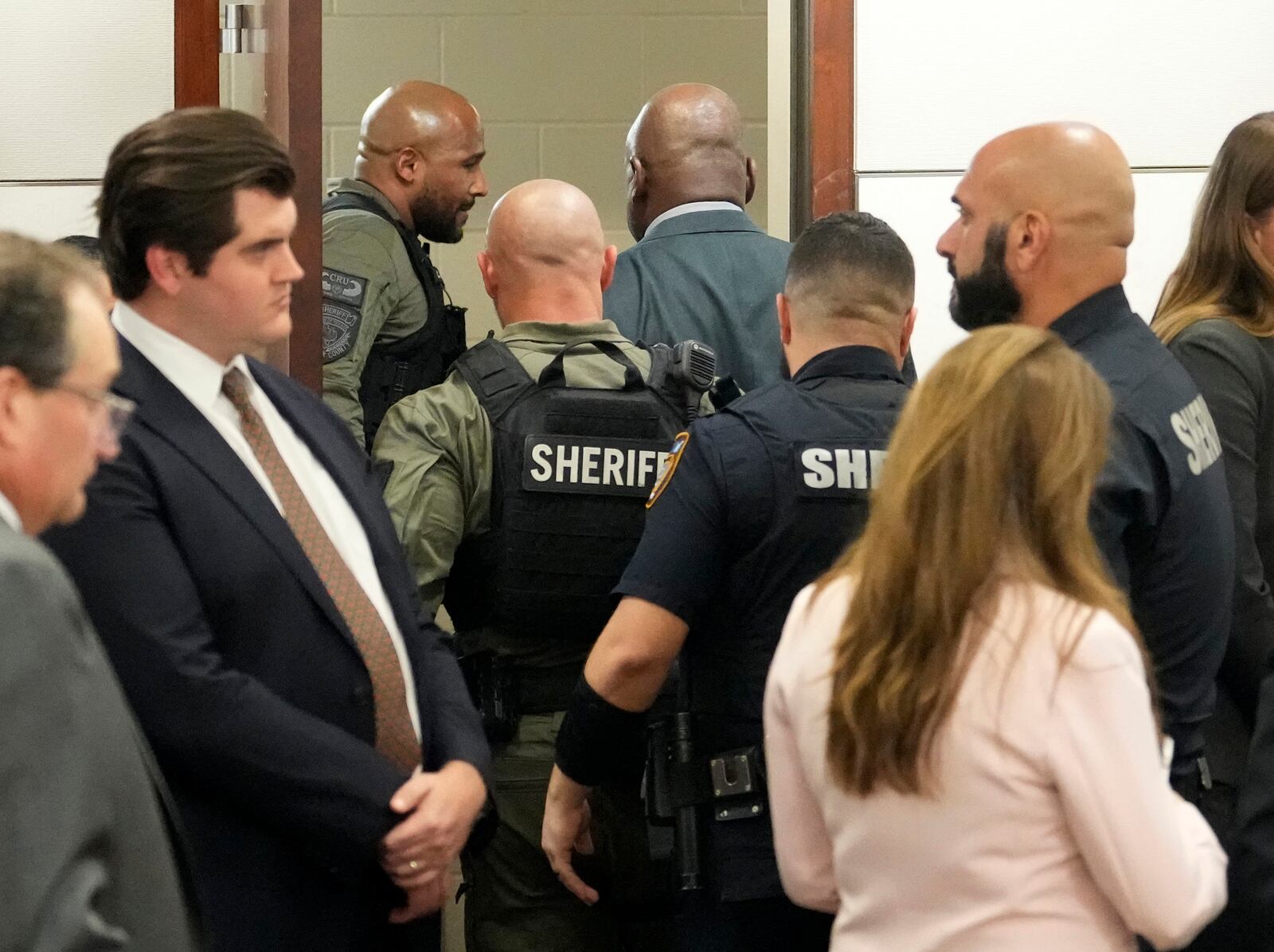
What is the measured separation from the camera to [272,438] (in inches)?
71.5

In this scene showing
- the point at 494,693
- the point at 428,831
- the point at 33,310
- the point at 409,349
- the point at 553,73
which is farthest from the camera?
the point at 553,73

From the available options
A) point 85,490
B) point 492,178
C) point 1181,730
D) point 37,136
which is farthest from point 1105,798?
point 492,178

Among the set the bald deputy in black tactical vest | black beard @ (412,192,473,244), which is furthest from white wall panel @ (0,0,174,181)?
black beard @ (412,192,473,244)

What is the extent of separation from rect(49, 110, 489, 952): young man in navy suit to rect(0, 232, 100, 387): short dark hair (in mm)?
371

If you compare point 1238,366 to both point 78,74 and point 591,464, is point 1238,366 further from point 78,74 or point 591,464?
point 78,74

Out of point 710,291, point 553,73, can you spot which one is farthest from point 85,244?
point 553,73

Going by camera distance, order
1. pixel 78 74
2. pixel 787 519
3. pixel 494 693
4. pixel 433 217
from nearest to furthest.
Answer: pixel 787 519 < pixel 494 693 < pixel 78 74 < pixel 433 217

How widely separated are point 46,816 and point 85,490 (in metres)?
0.56

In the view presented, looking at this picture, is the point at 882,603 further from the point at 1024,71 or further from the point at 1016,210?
the point at 1024,71

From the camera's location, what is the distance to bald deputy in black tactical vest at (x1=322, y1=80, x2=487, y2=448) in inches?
119

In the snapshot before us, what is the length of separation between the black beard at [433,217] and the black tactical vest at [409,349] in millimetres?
102

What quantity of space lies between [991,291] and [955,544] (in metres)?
0.81

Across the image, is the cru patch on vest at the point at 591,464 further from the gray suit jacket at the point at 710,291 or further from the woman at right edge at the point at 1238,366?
the woman at right edge at the point at 1238,366

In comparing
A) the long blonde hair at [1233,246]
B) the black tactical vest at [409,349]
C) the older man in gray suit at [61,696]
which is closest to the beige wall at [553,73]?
the black tactical vest at [409,349]
